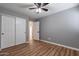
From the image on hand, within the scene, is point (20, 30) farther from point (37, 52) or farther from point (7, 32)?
point (37, 52)

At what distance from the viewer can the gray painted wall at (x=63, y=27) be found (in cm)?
272

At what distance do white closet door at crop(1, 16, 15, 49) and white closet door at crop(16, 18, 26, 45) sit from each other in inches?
9.4

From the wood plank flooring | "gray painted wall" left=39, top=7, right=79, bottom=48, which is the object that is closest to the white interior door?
"gray painted wall" left=39, top=7, right=79, bottom=48

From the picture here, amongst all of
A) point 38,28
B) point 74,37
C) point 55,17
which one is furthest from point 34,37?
point 74,37

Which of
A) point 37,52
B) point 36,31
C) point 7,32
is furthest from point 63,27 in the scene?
point 7,32

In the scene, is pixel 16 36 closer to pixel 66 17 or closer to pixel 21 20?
pixel 21 20

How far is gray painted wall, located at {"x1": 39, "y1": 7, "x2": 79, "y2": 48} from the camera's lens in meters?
2.72

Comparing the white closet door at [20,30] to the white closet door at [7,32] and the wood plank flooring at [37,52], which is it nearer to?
the white closet door at [7,32]

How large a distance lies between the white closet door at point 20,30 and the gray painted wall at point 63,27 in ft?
3.47

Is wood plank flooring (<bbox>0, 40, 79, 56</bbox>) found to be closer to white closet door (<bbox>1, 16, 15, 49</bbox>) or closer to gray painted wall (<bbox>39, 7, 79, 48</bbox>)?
white closet door (<bbox>1, 16, 15, 49</bbox>)

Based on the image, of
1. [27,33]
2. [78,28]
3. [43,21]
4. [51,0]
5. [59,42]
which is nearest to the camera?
[51,0]

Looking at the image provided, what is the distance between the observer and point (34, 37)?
440 centimetres

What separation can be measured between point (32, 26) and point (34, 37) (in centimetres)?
64

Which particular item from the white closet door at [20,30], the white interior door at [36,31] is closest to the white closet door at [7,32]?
the white closet door at [20,30]
